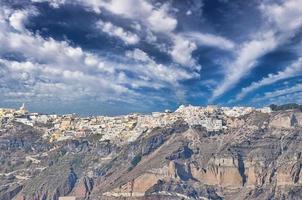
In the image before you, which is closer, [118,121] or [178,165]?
[178,165]

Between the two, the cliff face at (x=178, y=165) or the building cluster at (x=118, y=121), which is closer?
the cliff face at (x=178, y=165)

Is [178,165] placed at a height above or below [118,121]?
below

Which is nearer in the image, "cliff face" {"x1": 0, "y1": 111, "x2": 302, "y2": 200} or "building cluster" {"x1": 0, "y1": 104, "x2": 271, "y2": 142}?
"cliff face" {"x1": 0, "y1": 111, "x2": 302, "y2": 200}

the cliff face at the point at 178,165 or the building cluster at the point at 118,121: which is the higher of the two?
the building cluster at the point at 118,121

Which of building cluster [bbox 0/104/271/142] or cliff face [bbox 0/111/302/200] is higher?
building cluster [bbox 0/104/271/142]

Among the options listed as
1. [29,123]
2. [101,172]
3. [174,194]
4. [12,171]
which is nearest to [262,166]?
[174,194]
